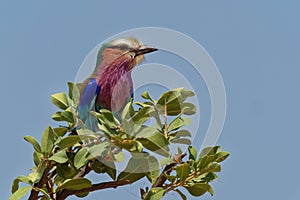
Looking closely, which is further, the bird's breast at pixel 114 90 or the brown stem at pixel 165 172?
the bird's breast at pixel 114 90

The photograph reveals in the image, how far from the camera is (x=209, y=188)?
5.94 ft

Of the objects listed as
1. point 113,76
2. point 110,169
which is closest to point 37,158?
point 110,169

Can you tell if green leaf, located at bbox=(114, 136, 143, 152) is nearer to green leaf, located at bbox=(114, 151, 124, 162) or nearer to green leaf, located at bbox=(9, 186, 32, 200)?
green leaf, located at bbox=(114, 151, 124, 162)

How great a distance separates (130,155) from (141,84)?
48 cm

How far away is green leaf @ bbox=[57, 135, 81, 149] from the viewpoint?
5.50 ft

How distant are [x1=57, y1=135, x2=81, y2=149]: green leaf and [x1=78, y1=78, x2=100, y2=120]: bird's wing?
383mm

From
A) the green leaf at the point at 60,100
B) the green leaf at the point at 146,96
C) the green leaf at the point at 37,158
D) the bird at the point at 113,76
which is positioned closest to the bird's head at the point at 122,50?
the bird at the point at 113,76

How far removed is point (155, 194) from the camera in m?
1.68

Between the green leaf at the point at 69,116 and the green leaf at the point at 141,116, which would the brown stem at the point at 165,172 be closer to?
the green leaf at the point at 141,116

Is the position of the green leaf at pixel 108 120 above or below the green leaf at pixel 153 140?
above

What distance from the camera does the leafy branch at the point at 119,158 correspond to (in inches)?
65.4

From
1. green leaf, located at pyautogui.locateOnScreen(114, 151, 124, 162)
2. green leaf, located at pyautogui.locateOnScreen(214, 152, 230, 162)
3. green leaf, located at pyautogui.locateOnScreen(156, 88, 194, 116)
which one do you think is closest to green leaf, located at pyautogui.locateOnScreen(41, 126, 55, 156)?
green leaf, located at pyautogui.locateOnScreen(114, 151, 124, 162)

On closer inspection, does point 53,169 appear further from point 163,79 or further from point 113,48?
point 113,48

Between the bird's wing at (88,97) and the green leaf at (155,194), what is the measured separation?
1.66 ft
